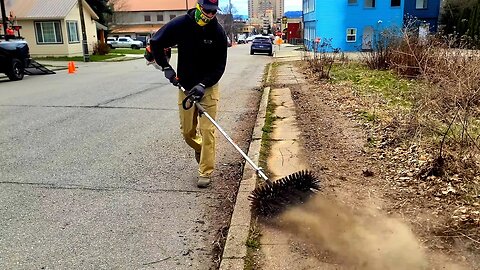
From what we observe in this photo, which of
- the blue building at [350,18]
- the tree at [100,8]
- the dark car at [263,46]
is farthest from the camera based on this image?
the tree at [100,8]

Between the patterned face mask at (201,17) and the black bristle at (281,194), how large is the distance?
1.63 m

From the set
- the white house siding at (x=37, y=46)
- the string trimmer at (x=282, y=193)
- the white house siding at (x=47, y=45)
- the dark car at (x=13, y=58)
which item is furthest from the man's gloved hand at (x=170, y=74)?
the white house siding at (x=37, y=46)

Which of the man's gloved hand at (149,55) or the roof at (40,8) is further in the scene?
the roof at (40,8)

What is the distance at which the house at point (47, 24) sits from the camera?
3141 cm

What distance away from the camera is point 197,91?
4266 mm

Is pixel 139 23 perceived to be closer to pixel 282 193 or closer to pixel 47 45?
pixel 47 45

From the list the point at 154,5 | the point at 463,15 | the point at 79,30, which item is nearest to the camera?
the point at 79,30

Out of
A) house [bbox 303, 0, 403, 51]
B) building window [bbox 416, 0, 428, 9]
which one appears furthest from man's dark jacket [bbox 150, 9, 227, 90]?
building window [bbox 416, 0, 428, 9]

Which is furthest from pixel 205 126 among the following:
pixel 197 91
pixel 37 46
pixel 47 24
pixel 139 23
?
pixel 139 23

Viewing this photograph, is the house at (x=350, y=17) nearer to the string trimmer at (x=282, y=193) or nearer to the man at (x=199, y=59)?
the man at (x=199, y=59)

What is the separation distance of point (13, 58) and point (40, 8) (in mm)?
18569

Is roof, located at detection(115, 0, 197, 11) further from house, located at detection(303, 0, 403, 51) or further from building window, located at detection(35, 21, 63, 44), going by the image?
building window, located at detection(35, 21, 63, 44)

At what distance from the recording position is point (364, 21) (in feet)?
121

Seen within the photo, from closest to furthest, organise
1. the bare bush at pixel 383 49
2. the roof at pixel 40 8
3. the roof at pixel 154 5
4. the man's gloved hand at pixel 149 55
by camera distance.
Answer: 1. the man's gloved hand at pixel 149 55
2. the bare bush at pixel 383 49
3. the roof at pixel 40 8
4. the roof at pixel 154 5
